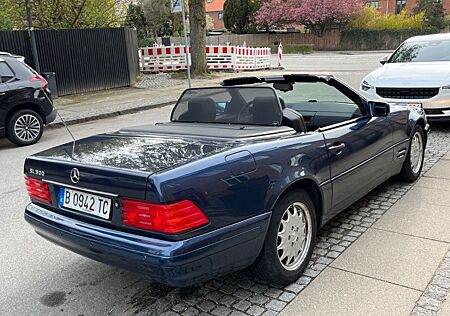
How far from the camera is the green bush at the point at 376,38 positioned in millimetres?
51656

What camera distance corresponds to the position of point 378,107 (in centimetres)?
448

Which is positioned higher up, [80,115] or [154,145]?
[154,145]

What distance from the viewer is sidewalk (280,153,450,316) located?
2.94m

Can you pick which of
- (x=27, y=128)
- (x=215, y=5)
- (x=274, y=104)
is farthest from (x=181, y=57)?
(x=215, y=5)

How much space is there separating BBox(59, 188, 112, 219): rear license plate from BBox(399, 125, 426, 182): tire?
3.72 m

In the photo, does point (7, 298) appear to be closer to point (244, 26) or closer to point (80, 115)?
point (80, 115)

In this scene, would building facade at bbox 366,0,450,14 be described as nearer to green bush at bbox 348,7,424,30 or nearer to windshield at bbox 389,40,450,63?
green bush at bbox 348,7,424,30

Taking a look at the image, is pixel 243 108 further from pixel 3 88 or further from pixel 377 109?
pixel 3 88

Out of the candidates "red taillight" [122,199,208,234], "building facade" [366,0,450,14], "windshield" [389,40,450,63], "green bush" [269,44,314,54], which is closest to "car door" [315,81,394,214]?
"red taillight" [122,199,208,234]

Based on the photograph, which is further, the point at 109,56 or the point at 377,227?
the point at 109,56

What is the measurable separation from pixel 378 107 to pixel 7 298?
3.69 metres

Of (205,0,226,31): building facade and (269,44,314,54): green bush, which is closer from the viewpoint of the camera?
(269,44,314,54): green bush

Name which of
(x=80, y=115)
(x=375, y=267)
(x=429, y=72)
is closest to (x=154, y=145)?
(x=375, y=267)

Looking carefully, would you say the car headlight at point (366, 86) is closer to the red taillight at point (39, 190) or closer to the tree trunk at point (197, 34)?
the red taillight at point (39, 190)
